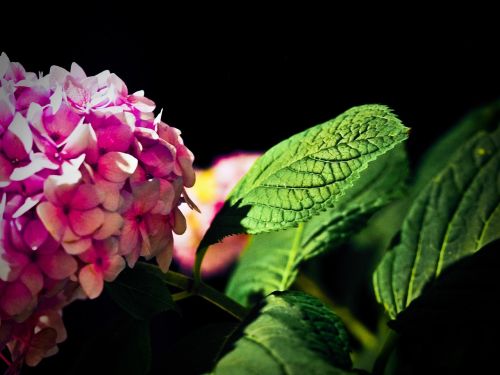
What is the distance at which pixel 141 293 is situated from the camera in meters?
0.53

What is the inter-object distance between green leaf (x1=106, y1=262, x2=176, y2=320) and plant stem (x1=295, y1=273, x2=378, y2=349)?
36 cm

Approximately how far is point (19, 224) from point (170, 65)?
67 cm

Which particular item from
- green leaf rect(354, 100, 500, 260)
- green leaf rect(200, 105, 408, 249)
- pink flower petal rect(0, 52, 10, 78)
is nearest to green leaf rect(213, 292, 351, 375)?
green leaf rect(200, 105, 408, 249)

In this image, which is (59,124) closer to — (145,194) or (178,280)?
(145,194)

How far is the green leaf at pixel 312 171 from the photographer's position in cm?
49

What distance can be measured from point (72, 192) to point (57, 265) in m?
0.06

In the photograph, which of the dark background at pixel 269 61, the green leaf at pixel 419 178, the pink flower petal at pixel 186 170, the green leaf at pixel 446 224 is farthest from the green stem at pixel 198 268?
the green leaf at pixel 419 178

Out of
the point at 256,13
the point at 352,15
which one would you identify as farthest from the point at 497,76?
the point at 256,13

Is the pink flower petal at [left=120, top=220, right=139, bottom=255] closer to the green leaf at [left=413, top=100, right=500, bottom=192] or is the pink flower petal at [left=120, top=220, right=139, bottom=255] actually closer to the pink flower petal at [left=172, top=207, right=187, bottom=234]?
the pink flower petal at [left=172, top=207, right=187, bottom=234]

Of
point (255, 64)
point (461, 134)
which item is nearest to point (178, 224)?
point (255, 64)

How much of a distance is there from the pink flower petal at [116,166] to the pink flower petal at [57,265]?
68 mm

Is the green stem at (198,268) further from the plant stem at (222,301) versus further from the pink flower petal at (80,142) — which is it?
the pink flower petal at (80,142)

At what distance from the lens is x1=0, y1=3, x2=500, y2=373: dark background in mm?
981

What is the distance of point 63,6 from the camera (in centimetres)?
109
